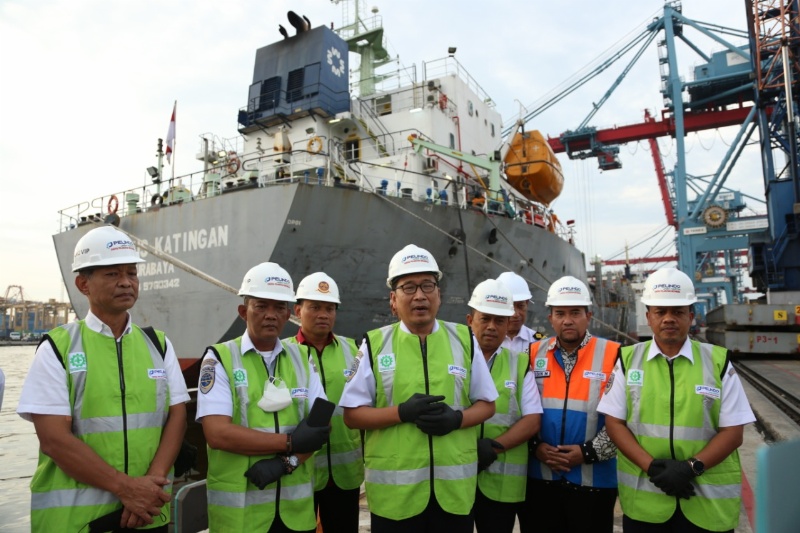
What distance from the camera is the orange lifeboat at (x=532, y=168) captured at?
1560 cm

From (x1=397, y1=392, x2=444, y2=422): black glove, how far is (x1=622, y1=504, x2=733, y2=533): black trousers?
107 cm

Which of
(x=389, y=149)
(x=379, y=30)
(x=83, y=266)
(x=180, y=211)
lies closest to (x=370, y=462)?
(x=83, y=266)

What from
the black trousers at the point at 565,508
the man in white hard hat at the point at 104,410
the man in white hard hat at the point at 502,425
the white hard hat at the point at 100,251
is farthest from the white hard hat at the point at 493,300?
the white hard hat at the point at 100,251

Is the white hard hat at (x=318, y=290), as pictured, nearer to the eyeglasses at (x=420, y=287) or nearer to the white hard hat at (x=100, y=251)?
the eyeglasses at (x=420, y=287)

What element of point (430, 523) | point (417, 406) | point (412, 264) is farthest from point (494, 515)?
point (412, 264)

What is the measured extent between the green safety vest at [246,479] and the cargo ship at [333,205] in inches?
207

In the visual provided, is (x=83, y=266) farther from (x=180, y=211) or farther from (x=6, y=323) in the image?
(x=6, y=323)

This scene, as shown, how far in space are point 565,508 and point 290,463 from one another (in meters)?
1.45

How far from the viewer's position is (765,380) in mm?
9352

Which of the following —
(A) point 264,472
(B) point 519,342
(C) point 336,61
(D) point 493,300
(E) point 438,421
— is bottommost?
(A) point 264,472

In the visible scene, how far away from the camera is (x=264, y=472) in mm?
2211

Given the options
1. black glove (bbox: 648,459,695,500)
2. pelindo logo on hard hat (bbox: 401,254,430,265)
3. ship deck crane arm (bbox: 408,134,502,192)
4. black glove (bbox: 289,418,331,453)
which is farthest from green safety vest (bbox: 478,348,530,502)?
ship deck crane arm (bbox: 408,134,502,192)

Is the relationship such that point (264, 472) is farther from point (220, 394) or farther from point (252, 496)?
point (220, 394)

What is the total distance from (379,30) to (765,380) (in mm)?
15290
